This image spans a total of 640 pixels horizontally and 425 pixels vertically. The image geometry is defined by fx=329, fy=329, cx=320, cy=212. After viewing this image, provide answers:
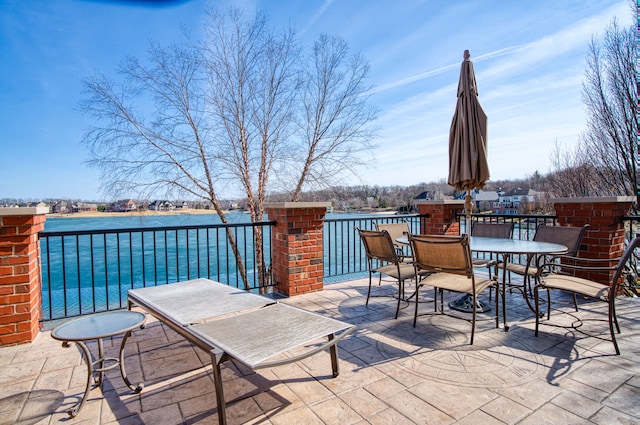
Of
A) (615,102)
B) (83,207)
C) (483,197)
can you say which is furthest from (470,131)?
(615,102)

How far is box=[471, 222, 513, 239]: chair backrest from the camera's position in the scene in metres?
3.96

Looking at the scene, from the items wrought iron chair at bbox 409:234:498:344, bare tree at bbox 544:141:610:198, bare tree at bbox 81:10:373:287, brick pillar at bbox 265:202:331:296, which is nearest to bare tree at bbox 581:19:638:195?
bare tree at bbox 544:141:610:198

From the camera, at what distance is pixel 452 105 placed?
11.3 feet

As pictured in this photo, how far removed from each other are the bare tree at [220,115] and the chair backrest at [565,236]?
520 cm

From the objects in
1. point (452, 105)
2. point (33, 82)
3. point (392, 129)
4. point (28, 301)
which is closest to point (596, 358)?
point (452, 105)

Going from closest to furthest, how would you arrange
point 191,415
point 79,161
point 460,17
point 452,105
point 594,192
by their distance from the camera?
point 191,415 → point 452,105 → point 460,17 → point 79,161 → point 594,192

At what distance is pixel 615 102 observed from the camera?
7.65m

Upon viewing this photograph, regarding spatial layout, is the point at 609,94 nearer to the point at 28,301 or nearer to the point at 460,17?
the point at 460,17

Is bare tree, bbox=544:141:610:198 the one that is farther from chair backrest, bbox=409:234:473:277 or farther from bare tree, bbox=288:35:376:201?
chair backrest, bbox=409:234:473:277

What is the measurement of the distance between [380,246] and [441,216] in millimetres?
2393

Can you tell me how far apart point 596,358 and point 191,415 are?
8.56 ft

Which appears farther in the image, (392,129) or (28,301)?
(392,129)

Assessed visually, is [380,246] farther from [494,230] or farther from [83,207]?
[83,207]

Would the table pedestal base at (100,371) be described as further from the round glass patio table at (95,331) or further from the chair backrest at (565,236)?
the chair backrest at (565,236)
